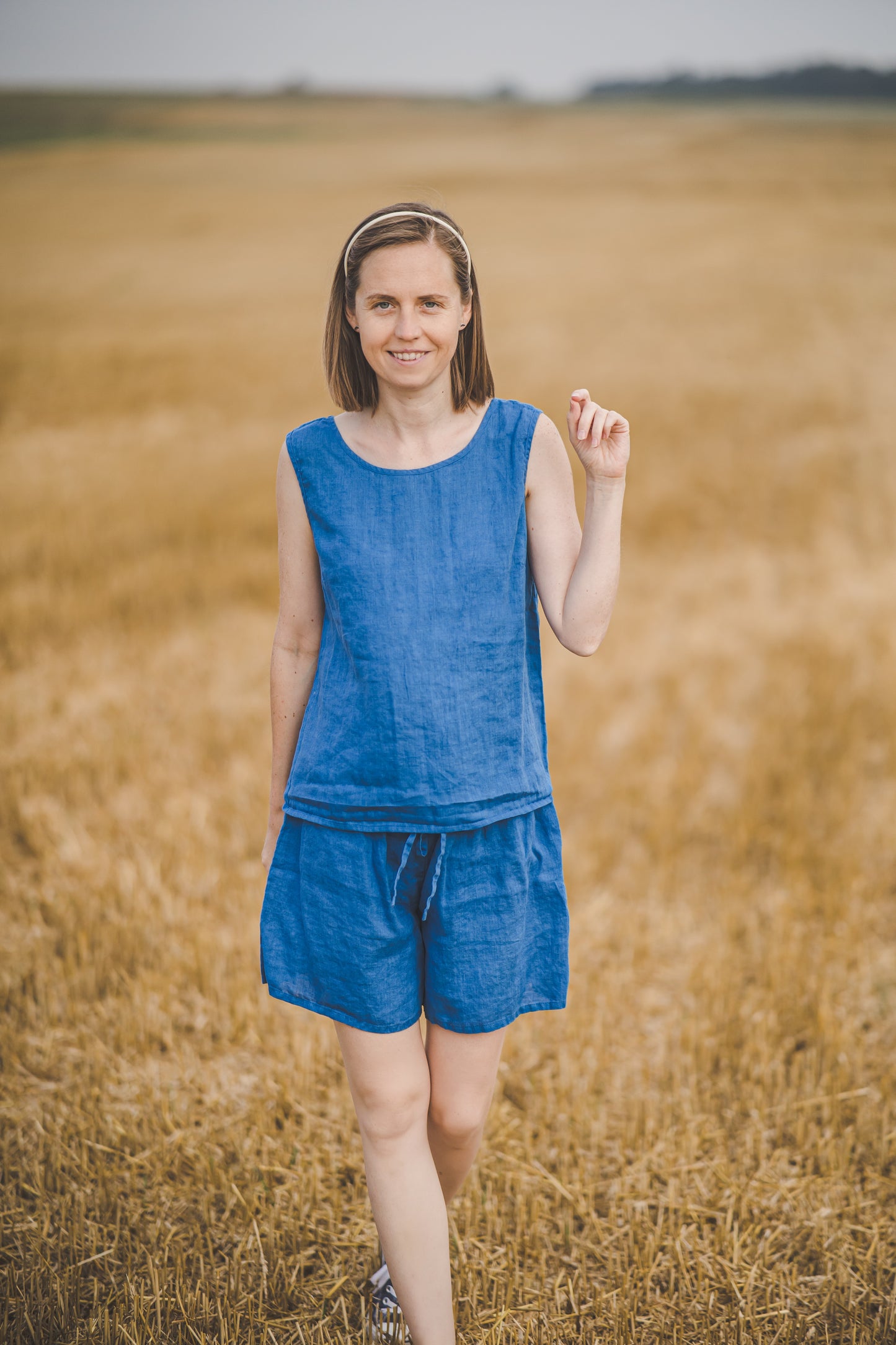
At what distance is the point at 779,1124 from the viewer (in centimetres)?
285

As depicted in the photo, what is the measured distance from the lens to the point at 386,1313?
218 centimetres

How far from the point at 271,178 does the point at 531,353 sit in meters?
7.36

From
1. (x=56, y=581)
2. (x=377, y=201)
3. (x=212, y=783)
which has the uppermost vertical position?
(x=377, y=201)

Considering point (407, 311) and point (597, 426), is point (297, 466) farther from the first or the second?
point (597, 426)

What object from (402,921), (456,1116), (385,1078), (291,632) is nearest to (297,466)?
(291,632)

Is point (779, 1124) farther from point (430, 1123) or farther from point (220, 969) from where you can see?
point (220, 969)

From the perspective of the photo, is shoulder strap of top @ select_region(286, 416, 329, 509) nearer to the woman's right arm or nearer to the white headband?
the woman's right arm

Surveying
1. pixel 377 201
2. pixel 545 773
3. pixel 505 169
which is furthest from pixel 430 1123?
pixel 505 169

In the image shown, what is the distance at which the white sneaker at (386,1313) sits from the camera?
2.14 m

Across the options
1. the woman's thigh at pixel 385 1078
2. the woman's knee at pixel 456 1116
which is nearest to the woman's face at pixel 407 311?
the woman's thigh at pixel 385 1078

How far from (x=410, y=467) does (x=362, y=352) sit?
10.1 inches

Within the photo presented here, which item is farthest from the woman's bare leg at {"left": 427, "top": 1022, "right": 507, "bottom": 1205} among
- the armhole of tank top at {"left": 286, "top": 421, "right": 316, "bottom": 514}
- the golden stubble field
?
the armhole of tank top at {"left": 286, "top": 421, "right": 316, "bottom": 514}

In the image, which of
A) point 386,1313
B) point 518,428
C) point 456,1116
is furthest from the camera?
point 386,1313

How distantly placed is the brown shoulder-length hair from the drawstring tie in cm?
76
